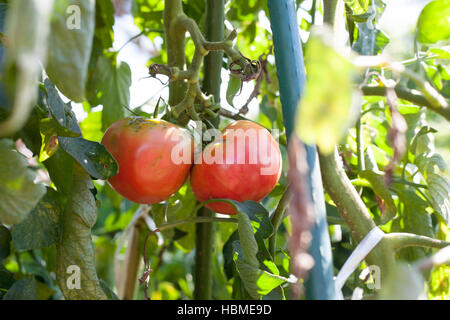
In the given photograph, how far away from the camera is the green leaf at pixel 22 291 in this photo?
47 cm

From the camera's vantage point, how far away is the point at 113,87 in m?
0.79

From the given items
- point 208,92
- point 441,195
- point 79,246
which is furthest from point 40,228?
point 441,195

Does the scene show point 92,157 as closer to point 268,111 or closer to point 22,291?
point 22,291

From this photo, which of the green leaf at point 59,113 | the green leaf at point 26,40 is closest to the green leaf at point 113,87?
the green leaf at point 59,113

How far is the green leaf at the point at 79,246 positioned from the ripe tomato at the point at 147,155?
54mm

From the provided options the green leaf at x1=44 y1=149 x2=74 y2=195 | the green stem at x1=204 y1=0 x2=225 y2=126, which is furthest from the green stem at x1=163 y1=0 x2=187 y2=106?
the green leaf at x1=44 y1=149 x2=74 y2=195

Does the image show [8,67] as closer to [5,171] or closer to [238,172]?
[5,171]

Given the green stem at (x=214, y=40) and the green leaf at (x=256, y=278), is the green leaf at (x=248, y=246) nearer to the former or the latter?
the green leaf at (x=256, y=278)

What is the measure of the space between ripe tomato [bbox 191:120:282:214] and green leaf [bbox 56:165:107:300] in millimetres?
127

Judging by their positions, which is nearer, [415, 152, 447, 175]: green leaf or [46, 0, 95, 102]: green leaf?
[46, 0, 95, 102]: green leaf

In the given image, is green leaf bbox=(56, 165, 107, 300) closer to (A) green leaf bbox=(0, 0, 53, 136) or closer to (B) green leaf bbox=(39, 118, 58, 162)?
(B) green leaf bbox=(39, 118, 58, 162)

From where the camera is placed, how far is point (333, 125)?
0.18 metres

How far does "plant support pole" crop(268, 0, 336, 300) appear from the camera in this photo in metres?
0.32

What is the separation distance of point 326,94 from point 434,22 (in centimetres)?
50
